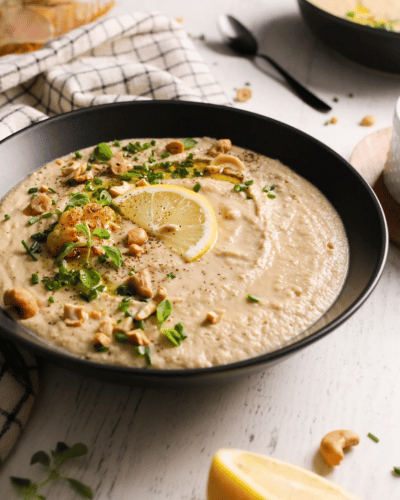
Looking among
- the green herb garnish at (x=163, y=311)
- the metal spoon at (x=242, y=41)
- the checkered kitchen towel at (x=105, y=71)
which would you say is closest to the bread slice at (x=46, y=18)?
the checkered kitchen towel at (x=105, y=71)

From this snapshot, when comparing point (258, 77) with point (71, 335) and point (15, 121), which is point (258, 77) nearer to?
point (15, 121)

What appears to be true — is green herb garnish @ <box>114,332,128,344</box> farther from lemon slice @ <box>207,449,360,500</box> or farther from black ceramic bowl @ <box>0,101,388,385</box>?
lemon slice @ <box>207,449,360,500</box>

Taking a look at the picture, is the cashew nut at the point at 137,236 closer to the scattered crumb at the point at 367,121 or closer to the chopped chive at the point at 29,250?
the chopped chive at the point at 29,250

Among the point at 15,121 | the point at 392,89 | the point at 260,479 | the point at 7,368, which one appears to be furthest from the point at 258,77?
the point at 260,479

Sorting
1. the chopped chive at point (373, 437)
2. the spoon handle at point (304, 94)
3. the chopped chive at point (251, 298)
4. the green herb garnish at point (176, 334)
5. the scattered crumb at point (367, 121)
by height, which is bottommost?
the chopped chive at point (373, 437)

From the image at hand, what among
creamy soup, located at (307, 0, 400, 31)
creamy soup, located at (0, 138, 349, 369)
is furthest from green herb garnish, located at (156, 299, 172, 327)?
creamy soup, located at (307, 0, 400, 31)

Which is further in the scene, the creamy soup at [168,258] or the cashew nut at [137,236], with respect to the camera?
the cashew nut at [137,236]

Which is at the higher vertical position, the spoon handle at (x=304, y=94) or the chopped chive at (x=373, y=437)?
the spoon handle at (x=304, y=94)
